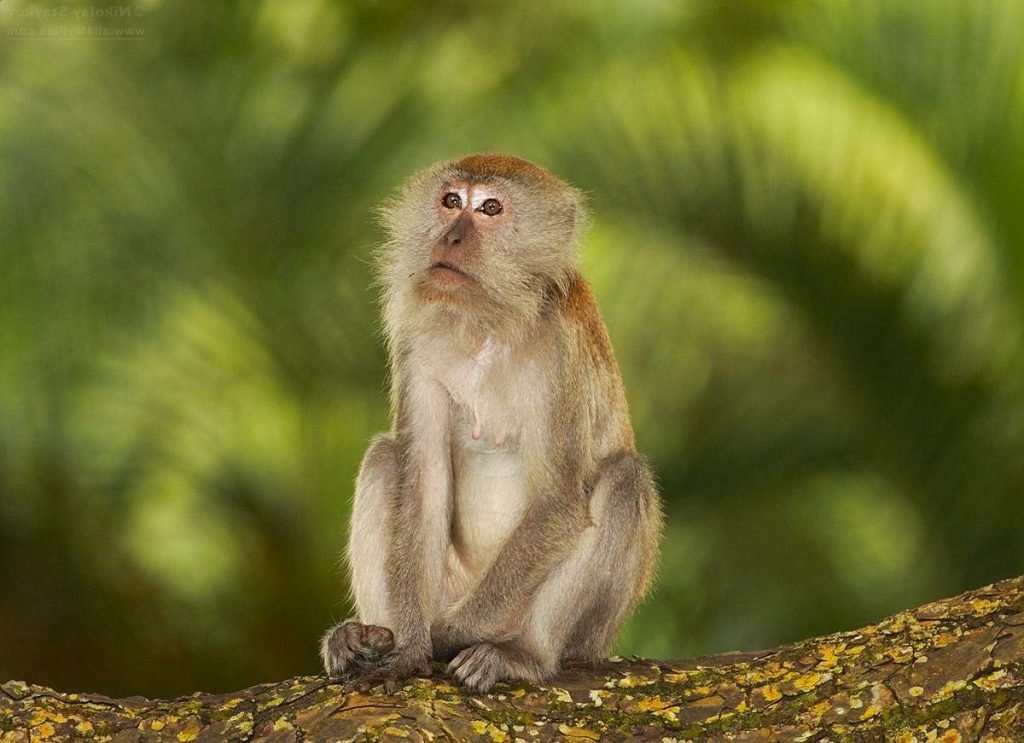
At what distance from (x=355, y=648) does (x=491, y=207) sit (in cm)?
194

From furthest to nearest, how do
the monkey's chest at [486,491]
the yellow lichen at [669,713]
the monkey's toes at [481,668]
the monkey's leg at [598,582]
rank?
the monkey's chest at [486,491] → the monkey's leg at [598,582] → the monkey's toes at [481,668] → the yellow lichen at [669,713]

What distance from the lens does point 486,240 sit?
573 centimetres

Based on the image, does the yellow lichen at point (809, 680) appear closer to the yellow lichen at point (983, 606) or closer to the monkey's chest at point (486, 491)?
the yellow lichen at point (983, 606)

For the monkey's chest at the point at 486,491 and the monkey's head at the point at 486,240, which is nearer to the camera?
the monkey's head at the point at 486,240

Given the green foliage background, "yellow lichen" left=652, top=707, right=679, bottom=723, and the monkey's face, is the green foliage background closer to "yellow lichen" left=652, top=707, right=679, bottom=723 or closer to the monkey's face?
the monkey's face

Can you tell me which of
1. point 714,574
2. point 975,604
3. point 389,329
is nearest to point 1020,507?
point 714,574

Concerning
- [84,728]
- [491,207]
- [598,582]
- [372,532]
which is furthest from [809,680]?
[84,728]

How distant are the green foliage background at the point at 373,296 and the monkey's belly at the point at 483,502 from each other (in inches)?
90.9

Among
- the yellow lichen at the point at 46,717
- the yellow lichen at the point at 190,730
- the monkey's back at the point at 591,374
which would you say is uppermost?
the monkey's back at the point at 591,374

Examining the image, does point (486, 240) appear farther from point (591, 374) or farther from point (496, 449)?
point (496, 449)

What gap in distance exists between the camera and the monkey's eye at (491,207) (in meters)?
5.76

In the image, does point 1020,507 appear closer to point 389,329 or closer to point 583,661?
point 583,661

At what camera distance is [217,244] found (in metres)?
8.52

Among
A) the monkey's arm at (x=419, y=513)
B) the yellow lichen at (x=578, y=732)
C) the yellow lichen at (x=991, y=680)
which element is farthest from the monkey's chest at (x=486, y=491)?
the yellow lichen at (x=991, y=680)
